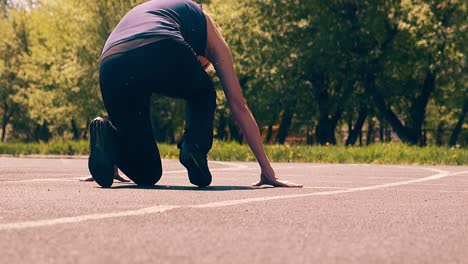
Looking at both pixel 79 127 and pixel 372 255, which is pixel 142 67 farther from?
pixel 79 127

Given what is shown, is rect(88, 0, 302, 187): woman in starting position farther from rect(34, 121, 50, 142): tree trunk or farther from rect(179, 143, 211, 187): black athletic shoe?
rect(34, 121, 50, 142): tree trunk

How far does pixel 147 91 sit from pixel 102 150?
2.05 ft

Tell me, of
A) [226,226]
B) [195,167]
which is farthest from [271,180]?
[226,226]

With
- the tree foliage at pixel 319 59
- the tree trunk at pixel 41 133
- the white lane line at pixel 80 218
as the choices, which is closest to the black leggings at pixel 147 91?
the white lane line at pixel 80 218

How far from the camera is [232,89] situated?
23.8 ft

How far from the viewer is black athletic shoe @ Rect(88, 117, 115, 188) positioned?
6781mm

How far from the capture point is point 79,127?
5650cm

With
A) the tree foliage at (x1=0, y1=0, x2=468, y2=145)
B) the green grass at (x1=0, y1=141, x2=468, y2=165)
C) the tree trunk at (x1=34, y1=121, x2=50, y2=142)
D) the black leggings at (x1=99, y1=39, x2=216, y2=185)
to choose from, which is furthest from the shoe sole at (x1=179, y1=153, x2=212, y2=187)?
the tree trunk at (x1=34, y1=121, x2=50, y2=142)

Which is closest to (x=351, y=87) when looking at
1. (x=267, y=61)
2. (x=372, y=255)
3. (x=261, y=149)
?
(x=267, y=61)

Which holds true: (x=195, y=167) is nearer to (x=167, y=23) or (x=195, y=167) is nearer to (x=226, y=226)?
(x=167, y=23)

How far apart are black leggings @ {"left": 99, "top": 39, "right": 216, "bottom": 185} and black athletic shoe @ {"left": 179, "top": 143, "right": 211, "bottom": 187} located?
0.07 metres

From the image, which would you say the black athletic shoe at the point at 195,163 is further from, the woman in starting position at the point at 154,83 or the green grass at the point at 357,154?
the green grass at the point at 357,154

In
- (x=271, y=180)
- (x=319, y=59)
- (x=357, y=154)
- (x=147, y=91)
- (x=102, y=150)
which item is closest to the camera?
(x=102, y=150)

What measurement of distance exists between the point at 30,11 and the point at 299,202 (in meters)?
50.4
